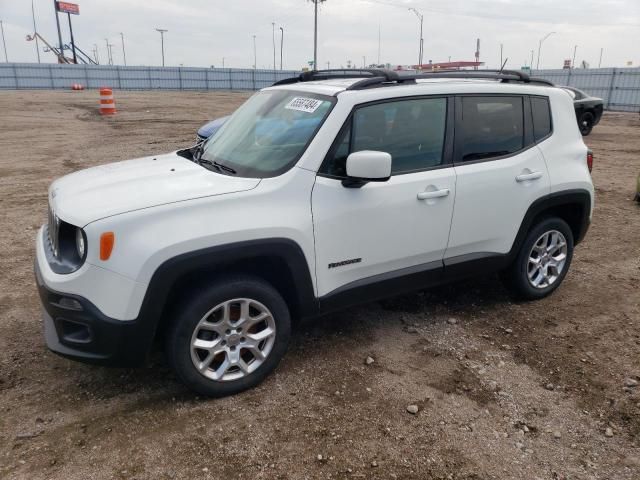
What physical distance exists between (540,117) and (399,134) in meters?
1.46

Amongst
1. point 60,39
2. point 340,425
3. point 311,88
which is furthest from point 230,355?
point 60,39

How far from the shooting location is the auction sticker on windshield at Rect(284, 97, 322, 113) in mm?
3500

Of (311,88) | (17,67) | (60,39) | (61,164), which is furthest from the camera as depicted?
(60,39)

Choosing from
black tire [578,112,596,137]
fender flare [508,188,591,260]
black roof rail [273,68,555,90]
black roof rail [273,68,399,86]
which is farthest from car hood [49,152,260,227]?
black tire [578,112,596,137]

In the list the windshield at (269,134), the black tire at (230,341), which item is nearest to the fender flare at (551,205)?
the windshield at (269,134)

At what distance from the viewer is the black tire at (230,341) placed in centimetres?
294

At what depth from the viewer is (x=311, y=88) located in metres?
3.73

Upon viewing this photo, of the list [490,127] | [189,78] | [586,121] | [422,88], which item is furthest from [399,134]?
[189,78]

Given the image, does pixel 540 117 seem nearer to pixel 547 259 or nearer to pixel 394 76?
pixel 547 259

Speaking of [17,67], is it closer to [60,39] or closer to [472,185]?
[60,39]

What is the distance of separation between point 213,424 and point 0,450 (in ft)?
3.59

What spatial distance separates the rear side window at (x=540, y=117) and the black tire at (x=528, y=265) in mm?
722

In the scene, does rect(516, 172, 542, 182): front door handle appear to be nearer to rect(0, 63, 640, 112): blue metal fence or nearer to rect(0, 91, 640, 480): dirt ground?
rect(0, 91, 640, 480): dirt ground

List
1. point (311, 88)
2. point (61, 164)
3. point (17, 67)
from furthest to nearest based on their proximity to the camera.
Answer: point (17, 67)
point (61, 164)
point (311, 88)
